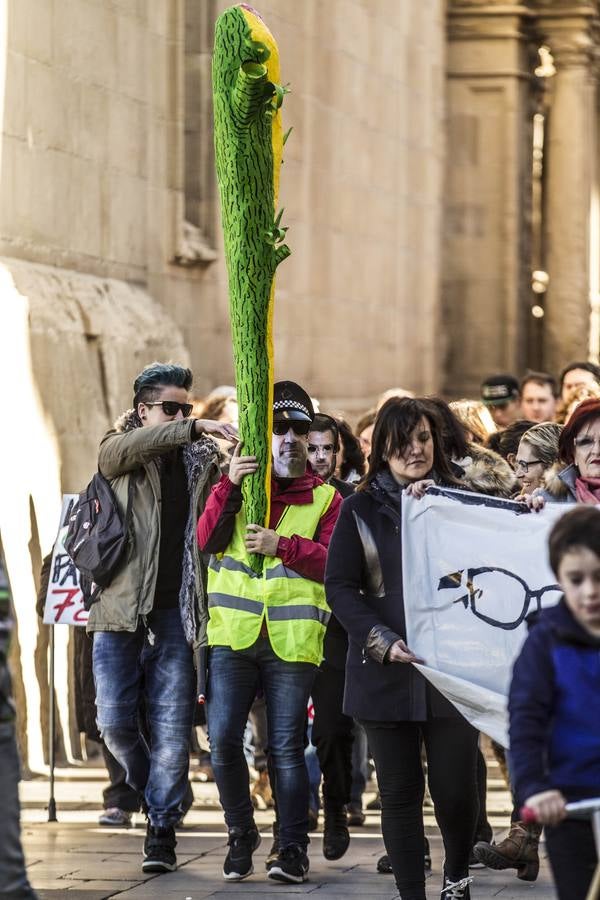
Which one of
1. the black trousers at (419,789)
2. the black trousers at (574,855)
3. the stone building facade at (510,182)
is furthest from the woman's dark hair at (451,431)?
the stone building facade at (510,182)

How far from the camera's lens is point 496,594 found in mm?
8234

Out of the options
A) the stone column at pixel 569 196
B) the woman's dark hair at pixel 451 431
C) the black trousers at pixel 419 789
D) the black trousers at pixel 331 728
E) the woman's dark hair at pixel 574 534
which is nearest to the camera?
the woman's dark hair at pixel 574 534

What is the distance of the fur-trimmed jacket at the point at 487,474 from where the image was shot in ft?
28.8

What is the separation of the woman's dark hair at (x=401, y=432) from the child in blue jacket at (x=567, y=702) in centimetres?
244

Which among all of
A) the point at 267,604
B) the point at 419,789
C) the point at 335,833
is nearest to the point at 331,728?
the point at 335,833

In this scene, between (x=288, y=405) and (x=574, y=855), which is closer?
(x=574, y=855)

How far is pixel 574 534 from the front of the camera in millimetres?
5676

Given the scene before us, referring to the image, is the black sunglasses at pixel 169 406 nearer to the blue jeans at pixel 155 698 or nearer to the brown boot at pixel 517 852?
the blue jeans at pixel 155 698

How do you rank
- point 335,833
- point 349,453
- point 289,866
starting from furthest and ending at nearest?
point 349,453, point 335,833, point 289,866

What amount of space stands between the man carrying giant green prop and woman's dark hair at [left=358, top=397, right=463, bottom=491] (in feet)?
2.85

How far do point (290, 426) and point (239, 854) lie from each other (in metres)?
1.69

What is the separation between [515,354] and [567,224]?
2.38 meters

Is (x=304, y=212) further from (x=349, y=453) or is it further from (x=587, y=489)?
(x=587, y=489)

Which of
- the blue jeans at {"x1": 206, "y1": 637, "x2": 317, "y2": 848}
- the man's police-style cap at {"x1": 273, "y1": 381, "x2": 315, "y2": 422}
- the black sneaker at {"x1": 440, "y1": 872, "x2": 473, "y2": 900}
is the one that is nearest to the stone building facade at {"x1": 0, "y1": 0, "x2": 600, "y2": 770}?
the man's police-style cap at {"x1": 273, "y1": 381, "x2": 315, "y2": 422}
